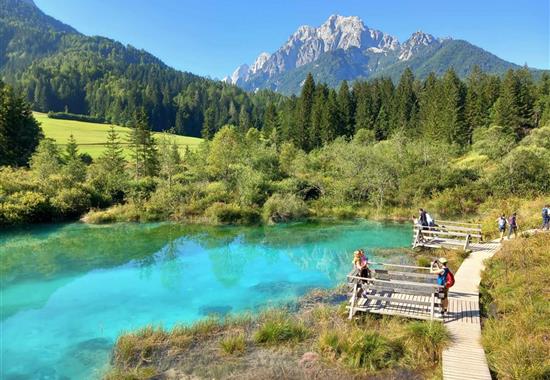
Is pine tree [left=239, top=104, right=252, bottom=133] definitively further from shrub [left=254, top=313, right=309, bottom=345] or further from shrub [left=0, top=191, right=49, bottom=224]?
shrub [left=254, top=313, right=309, bottom=345]

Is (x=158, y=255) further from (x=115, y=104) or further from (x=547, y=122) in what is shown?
(x=115, y=104)

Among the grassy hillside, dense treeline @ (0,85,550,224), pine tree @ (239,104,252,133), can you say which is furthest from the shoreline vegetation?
pine tree @ (239,104,252,133)

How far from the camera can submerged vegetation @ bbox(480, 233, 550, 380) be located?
945 centimetres

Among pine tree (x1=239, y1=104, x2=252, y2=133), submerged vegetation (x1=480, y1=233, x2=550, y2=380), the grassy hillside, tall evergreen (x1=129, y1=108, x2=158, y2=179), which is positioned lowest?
submerged vegetation (x1=480, y1=233, x2=550, y2=380)

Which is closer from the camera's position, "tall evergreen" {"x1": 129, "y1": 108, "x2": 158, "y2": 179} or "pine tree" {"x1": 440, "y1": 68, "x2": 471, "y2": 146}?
"tall evergreen" {"x1": 129, "y1": 108, "x2": 158, "y2": 179}

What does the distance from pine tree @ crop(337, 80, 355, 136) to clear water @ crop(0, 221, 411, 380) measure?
50.2 m

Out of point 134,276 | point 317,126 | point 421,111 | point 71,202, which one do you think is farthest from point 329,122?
point 134,276

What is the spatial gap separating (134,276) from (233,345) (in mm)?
11327

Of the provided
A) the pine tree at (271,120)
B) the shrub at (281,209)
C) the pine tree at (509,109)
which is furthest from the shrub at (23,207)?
the pine tree at (509,109)

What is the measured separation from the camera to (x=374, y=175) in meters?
37.6

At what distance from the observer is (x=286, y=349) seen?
38.5 ft

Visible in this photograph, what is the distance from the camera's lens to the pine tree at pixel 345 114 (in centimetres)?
8019

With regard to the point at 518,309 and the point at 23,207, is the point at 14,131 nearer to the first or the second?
the point at 23,207

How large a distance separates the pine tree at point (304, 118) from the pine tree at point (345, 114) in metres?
5.99
